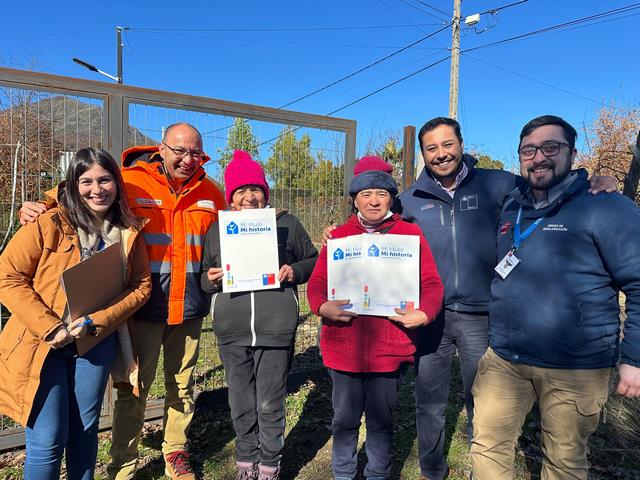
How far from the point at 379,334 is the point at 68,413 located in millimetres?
1805

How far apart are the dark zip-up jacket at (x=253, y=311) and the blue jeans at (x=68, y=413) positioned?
0.65 meters

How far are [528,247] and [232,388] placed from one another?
208cm

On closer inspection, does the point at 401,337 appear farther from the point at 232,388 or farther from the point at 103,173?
the point at 103,173

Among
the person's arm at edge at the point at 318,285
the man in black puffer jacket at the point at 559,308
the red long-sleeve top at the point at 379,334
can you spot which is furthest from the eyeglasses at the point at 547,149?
the person's arm at edge at the point at 318,285

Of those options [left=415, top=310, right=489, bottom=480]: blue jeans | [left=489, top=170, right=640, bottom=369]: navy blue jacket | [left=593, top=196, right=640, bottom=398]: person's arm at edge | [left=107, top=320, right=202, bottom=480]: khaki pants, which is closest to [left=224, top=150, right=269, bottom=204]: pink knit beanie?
[left=107, top=320, right=202, bottom=480]: khaki pants

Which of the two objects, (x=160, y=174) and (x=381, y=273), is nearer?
(x=381, y=273)

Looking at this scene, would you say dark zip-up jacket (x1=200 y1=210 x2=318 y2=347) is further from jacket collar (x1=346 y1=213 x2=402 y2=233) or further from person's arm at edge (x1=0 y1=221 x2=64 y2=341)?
person's arm at edge (x1=0 y1=221 x2=64 y2=341)

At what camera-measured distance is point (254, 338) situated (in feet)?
9.21

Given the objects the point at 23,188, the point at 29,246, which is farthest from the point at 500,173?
the point at 23,188

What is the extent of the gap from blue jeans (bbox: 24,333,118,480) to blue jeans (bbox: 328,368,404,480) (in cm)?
140

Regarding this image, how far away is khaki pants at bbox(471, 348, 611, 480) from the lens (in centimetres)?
220

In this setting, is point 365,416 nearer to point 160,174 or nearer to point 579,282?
point 579,282

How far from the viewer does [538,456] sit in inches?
143

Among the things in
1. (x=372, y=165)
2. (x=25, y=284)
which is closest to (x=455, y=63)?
(x=372, y=165)
